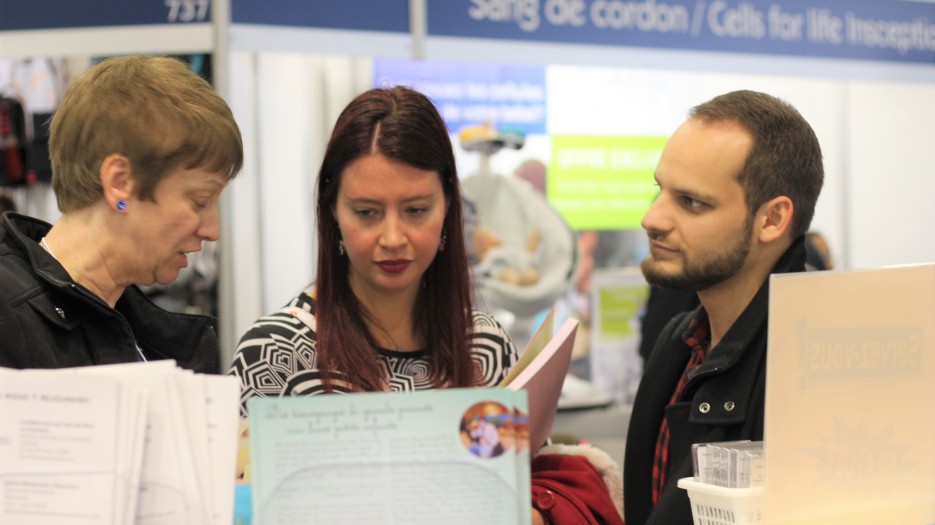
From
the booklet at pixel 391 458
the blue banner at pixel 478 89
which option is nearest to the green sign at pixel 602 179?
the blue banner at pixel 478 89

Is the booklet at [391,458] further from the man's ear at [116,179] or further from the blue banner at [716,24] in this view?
the blue banner at [716,24]

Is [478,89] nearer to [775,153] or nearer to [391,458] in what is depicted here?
[775,153]

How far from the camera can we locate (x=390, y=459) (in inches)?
50.8

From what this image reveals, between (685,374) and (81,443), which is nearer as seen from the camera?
(81,443)

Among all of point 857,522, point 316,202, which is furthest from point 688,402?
point 316,202

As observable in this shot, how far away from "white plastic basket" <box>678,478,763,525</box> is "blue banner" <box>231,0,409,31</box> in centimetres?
316

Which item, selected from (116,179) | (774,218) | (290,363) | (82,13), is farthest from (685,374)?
(82,13)

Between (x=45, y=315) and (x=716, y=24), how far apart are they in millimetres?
3976

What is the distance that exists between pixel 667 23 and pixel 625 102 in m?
0.43

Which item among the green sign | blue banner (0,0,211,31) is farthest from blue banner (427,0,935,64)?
blue banner (0,0,211,31)

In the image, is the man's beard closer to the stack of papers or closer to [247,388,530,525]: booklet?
[247,388,530,525]: booklet

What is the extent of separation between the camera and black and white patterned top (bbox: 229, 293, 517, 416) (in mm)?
2064

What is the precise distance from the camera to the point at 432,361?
2.19m

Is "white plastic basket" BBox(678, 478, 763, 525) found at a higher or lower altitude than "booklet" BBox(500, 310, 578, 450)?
lower
